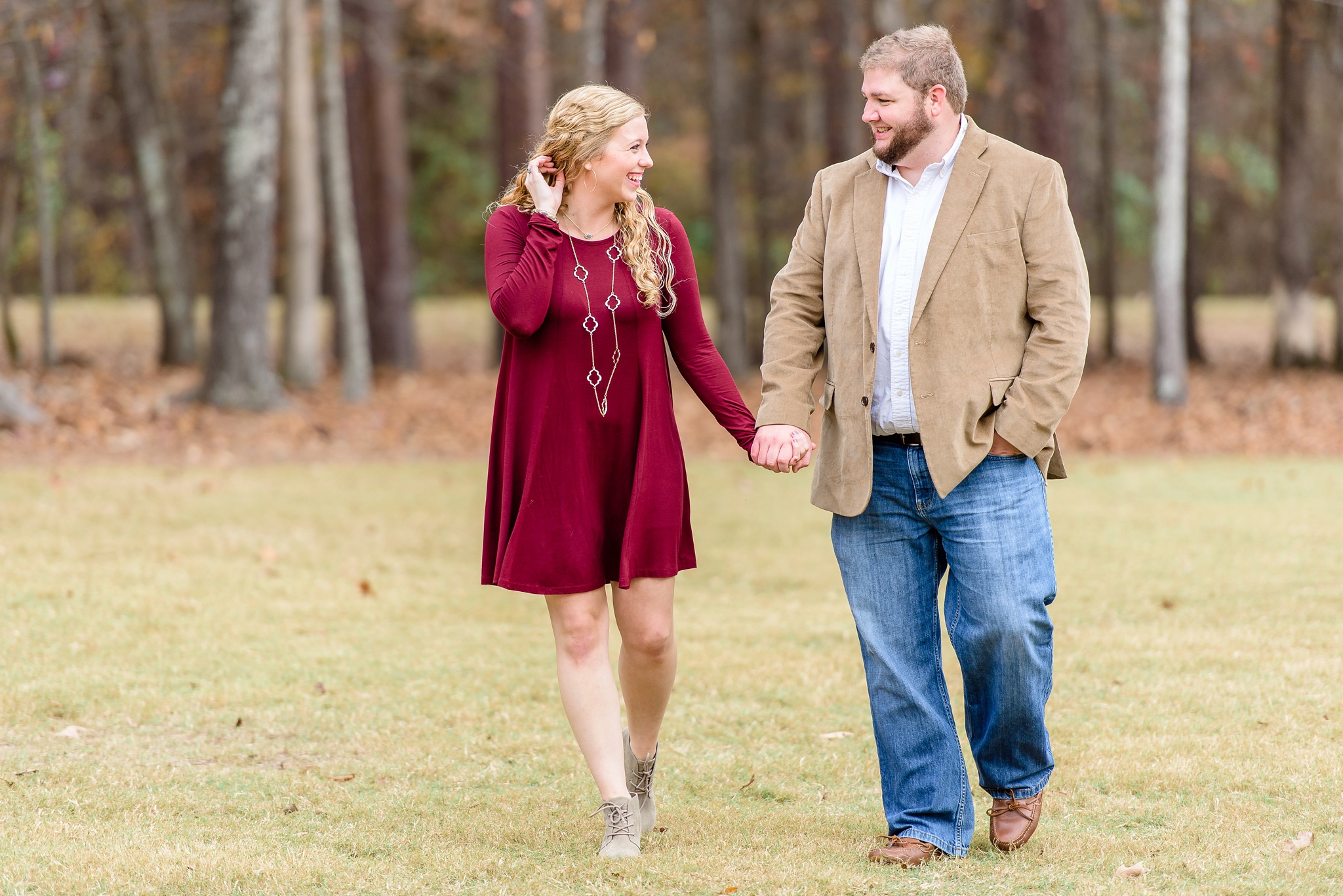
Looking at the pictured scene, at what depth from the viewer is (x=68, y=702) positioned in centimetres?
580

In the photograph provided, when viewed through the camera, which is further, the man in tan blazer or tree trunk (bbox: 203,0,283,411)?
tree trunk (bbox: 203,0,283,411)

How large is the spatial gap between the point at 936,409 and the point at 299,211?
1395 cm

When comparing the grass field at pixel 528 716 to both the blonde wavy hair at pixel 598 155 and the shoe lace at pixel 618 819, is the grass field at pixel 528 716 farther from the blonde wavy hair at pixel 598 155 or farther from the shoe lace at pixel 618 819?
the blonde wavy hair at pixel 598 155

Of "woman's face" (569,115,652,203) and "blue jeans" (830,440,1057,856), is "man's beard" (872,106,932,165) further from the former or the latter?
"blue jeans" (830,440,1057,856)

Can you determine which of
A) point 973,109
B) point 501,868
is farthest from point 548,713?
point 973,109

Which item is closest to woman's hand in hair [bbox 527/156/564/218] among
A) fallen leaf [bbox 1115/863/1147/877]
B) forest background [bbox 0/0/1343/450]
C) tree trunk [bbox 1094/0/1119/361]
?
fallen leaf [bbox 1115/863/1147/877]

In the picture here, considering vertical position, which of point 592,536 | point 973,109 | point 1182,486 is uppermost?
point 973,109

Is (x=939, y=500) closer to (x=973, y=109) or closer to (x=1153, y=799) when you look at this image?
(x=1153, y=799)

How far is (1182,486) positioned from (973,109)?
1566 centimetres

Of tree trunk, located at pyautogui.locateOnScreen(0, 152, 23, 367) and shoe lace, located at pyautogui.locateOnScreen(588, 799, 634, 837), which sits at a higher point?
tree trunk, located at pyautogui.locateOnScreen(0, 152, 23, 367)

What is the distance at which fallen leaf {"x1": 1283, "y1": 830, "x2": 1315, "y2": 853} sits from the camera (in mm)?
4129

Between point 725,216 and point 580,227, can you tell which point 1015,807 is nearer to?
point 580,227

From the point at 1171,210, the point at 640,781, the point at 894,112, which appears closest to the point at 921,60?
the point at 894,112

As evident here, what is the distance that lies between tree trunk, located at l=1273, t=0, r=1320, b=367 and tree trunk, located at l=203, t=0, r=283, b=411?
1190cm
